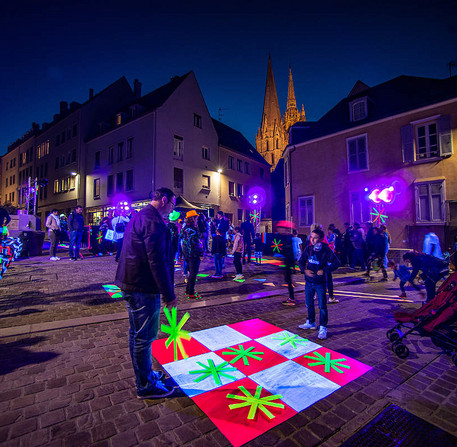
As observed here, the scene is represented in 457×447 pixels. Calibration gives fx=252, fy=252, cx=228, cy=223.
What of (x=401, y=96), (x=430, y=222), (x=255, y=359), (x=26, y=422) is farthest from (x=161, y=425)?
(x=401, y=96)

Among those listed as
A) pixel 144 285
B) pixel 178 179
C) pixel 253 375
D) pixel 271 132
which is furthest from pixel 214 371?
pixel 271 132

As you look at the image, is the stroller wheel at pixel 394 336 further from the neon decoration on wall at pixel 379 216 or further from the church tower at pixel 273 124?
the church tower at pixel 273 124

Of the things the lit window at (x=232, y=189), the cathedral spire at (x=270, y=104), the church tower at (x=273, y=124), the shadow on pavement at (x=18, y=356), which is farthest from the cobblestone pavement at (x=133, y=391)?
the cathedral spire at (x=270, y=104)

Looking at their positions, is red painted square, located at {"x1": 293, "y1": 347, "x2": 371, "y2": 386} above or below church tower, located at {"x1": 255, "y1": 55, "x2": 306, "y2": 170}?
below

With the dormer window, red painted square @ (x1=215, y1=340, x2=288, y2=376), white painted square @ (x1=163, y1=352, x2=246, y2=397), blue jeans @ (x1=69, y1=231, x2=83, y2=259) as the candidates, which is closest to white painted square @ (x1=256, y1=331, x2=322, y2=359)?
red painted square @ (x1=215, y1=340, x2=288, y2=376)

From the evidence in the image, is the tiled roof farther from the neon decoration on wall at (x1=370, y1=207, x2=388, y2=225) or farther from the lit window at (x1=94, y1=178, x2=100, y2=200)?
the lit window at (x1=94, y1=178, x2=100, y2=200)

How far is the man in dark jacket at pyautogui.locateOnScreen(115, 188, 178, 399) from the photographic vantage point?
7.98 ft

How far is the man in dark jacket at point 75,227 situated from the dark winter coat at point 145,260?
9.63 m

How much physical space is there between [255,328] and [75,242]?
421 inches

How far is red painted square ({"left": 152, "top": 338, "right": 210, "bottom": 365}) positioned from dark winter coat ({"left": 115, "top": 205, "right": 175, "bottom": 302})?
1.33 meters

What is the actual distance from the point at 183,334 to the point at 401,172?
15.7m

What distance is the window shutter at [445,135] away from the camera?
13.0m

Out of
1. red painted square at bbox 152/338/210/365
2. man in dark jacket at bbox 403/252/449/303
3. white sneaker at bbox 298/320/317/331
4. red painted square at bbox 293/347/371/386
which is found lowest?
red painted square at bbox 293/347/371/386

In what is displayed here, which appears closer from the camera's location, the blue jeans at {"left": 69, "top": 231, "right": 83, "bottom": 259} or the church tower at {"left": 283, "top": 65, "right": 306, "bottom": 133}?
the blue jeans at {"left": 69, "top": 231, "right": 83, "bottom": 259}
